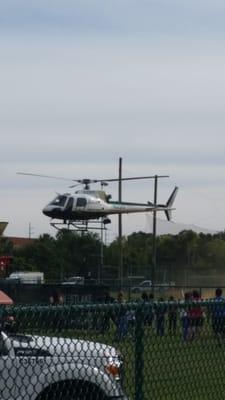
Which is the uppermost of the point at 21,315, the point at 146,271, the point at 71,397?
the point at 146,271

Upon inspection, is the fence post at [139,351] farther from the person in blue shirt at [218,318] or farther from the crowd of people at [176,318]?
the person in blue shirt at [218,318]

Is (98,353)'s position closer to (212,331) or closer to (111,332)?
(111,332)

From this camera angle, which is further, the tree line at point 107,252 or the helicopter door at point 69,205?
the tree line at point 107,252

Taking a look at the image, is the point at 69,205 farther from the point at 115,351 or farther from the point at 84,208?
the point at 115,351

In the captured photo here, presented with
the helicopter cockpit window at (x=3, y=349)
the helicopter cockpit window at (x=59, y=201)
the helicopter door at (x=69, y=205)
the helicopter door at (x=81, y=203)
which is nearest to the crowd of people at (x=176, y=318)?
the helicopter cockpit window at (x=3, y=349)

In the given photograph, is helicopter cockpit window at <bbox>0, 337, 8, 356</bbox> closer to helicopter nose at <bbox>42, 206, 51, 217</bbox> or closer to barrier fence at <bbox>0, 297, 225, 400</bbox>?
barrier fence at <bbox>0, 297, 225, 400</bbox>

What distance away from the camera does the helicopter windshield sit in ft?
206

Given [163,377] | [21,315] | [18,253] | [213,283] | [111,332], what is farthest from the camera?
[18,253]

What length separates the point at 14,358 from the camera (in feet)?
25.5

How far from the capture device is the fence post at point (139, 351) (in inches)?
301

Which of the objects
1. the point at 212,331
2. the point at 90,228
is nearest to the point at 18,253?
the point at 90,228

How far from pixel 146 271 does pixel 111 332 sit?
57.3m

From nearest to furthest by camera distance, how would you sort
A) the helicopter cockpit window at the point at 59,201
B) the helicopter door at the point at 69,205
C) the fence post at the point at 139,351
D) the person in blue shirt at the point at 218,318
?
1. the fence post at the point at 139,351
2. the person in blue shirt at the point at 218,318
3. the helicopter door at the point at 69,205
4. the helicopter cockpit window at the point at 59,201

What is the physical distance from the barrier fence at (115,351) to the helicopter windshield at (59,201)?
5409 cm
